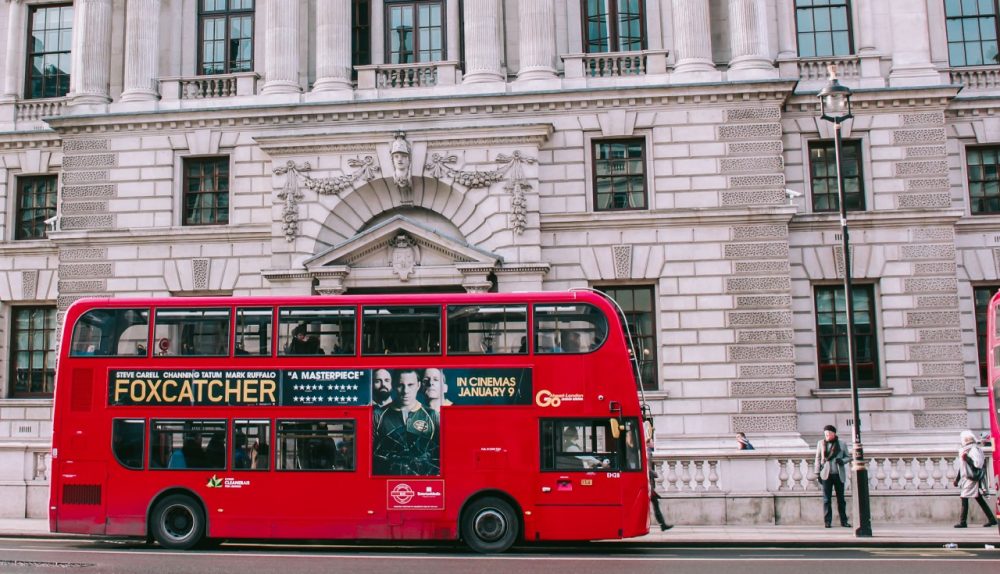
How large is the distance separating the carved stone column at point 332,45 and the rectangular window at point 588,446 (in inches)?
532

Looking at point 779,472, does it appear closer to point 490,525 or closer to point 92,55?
point 490,525

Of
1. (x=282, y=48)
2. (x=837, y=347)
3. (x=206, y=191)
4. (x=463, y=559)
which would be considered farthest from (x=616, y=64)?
(x=463, y=559)

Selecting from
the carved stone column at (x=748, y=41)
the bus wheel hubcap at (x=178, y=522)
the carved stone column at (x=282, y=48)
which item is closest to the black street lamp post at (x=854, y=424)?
the carved stone column at (x=748, y=41)

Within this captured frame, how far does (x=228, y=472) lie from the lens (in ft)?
56.0

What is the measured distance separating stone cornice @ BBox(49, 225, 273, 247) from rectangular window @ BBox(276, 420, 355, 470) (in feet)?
33.3

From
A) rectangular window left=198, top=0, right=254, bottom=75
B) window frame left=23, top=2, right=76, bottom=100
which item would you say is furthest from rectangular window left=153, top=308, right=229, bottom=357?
window frame left=23, top=2, right=76, bottom=100

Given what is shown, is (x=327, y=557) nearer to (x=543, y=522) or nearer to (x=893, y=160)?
(x=543, y=522)

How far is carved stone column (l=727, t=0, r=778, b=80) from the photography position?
83.3 feet

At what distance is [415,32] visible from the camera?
90.2 feet

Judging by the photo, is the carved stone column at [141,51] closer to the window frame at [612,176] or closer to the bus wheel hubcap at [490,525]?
the window frame at [612,176]

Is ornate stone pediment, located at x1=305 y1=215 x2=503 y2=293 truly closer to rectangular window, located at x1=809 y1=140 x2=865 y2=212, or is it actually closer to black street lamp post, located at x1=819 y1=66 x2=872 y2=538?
black street lamp post, located at x1=819 y1=66 x2=872 y2=538

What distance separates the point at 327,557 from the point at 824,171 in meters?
17.6

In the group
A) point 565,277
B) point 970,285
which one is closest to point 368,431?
point 565,277

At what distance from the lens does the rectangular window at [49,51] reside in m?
29.5
